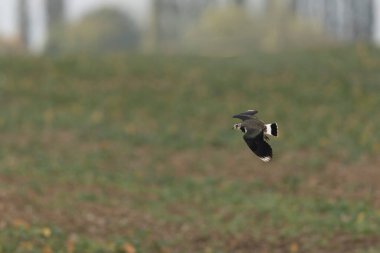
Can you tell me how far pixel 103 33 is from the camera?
155 feet

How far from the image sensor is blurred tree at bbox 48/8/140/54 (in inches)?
1783

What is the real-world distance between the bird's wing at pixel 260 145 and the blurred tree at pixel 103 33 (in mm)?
40979

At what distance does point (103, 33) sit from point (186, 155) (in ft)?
109

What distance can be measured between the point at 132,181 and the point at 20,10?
31995 mm

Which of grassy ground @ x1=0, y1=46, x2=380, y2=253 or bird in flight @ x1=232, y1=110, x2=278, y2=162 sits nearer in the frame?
bird in flight @ x1=232, y1=110, x2=278, y2=162

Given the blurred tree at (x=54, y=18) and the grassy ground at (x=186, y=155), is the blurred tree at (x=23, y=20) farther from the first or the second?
the grassy ground at (x=186, y=155)

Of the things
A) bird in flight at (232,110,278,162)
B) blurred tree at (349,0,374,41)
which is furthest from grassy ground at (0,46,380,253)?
blurred tree at (349,0,374,41)

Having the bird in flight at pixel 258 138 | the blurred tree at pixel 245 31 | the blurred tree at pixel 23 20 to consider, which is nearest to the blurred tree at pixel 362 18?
the blurred tree at pixel 245 31

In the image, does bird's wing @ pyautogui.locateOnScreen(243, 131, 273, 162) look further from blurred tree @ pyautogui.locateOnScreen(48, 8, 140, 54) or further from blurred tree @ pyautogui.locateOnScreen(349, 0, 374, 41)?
blurred tree @ pyautogui.locateOnScreen(48, 8, 140, 54)

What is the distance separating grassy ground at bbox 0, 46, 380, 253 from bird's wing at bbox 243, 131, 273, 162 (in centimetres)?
481

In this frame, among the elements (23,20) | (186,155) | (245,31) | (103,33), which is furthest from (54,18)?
(186,155)

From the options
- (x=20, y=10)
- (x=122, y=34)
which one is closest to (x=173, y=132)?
(x=20, y=10)

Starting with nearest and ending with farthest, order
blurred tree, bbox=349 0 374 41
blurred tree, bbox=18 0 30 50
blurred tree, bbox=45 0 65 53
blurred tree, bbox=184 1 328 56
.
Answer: blurred tree, bbox=349 0 374 41
blurred tree, bbox=18 0 30 50
blurred tree, bbox=184 1 328 56
blurred tree, bbox=45 0 65 53

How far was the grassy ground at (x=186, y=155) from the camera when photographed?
10.2 m
